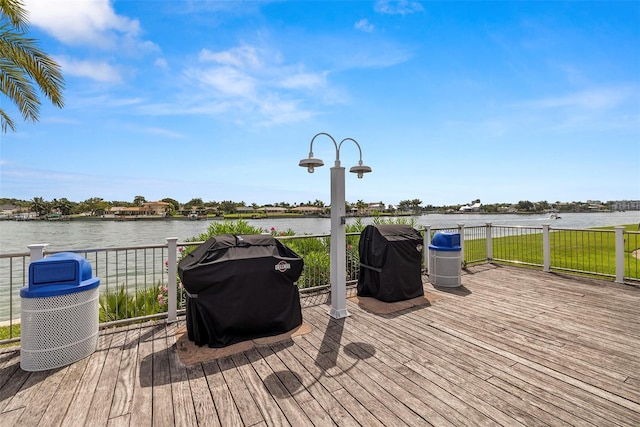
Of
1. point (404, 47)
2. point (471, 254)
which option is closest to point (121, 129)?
point (404, 47)

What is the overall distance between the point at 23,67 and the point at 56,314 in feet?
20.7

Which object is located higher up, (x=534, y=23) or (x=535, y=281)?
(x=534, y=23)

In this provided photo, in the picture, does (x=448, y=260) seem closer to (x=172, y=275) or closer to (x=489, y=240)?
(x=489, y=240)

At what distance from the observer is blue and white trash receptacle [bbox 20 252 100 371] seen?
2.57 metres

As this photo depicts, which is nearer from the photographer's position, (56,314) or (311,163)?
(56,314)

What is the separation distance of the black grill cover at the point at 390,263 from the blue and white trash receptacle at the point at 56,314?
12.0ft

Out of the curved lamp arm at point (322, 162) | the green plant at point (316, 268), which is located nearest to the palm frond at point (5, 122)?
the green plant at point (316, 268)

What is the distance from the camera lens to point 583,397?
2.15 meters

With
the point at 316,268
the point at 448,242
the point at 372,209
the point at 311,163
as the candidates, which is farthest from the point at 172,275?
the point at 372,209

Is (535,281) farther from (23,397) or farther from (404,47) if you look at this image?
(23,397)

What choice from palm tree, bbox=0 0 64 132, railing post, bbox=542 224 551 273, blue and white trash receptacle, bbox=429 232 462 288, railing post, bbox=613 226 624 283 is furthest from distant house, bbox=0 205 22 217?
railing post, bbox=613 226 624 283

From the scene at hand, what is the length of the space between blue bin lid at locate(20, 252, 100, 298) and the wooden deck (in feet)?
2.39

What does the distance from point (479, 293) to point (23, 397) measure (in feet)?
19.3

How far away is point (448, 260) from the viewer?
17.8 feet
